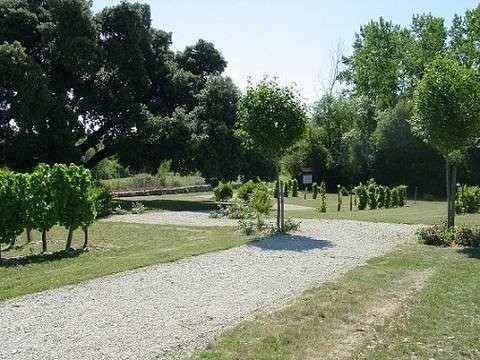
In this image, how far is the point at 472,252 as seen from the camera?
12.1 metres

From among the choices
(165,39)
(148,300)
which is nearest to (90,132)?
(165,39)

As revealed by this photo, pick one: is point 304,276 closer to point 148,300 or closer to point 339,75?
point 148,300

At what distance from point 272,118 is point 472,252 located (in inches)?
239

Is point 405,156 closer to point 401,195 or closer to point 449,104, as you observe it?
point 401,195

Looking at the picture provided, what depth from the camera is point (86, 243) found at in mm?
14016

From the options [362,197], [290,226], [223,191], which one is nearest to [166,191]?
[223,191]

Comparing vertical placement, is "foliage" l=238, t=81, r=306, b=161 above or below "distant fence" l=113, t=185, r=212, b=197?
above

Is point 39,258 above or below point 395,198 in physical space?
below

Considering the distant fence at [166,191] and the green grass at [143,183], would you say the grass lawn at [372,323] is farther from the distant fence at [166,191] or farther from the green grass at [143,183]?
the green grass at [143,183]

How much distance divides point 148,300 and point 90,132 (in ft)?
77.8

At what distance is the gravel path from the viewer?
573 cm

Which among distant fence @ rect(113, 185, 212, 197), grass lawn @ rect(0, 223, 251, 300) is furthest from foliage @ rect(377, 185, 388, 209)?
distant fence @ rect(113, 185, 212, 197)

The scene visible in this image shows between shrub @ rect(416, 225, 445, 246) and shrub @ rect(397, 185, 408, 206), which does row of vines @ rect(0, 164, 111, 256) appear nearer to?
shrub @ rect(416, 225, 445, 246)

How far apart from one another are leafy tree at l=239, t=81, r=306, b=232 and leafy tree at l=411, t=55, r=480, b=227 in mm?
3306
